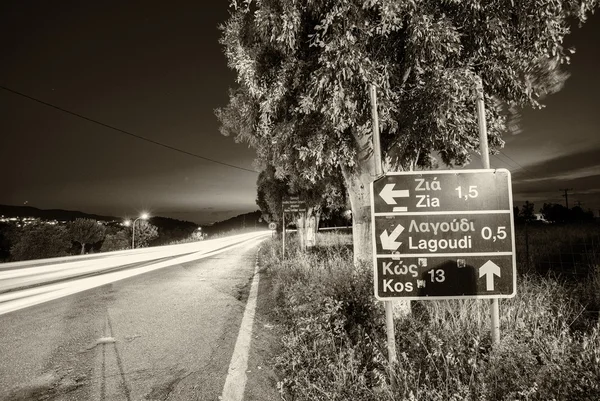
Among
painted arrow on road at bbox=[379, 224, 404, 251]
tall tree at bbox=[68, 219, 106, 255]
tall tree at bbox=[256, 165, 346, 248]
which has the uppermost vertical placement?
tall tree at bbox=[256, 165, 346, 248]

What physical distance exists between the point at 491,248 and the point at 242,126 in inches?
237

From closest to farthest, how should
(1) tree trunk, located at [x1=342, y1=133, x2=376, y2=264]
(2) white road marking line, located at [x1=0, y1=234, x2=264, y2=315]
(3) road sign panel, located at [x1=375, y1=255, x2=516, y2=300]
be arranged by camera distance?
1. (3) road sign panel, located at [x1=375, y1=255, x2=516, y2=300]
2. (1) tree trunk, located at [x1=342, y1=133, x2=376, y2=264]
3. (2) white road marking line, located at [x1=0, y1=234, x2=264, y2=315]

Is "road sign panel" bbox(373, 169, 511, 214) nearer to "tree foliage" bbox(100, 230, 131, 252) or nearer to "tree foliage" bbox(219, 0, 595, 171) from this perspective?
"tree foliage" bbox(219, 0, 595, 171)

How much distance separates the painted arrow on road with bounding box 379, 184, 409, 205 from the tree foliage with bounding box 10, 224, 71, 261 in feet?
205

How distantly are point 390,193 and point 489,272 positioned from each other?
3.72ft

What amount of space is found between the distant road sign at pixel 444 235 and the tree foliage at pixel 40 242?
205 ft

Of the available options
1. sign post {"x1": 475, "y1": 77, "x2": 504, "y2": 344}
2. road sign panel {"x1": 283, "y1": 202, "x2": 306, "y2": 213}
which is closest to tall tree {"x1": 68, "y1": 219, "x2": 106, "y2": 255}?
road sign panel {"x1": 283, "y1": 202, "x2": 306, "y2": 213}

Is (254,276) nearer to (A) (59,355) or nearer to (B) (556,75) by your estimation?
(A) (59,355)

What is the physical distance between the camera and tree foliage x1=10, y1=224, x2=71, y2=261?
49.7 m

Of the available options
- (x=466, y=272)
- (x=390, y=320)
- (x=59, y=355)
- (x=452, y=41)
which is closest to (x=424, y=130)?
(x=452, y=41)

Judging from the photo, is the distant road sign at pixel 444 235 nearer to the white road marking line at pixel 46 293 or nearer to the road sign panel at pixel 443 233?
the road sign panel at pixel 443 233

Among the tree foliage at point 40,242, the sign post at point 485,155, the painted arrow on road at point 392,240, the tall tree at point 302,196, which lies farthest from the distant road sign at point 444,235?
the tree foliage at point 40,242

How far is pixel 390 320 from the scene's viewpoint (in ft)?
9.61

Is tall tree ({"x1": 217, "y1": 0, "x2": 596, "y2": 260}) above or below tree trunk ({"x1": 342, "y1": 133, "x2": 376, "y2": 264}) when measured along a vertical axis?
above
